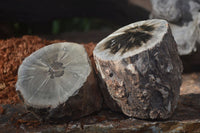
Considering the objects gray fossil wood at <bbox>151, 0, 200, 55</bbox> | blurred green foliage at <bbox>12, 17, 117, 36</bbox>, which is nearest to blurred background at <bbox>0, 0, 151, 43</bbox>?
blurred green foliage at <bbox>12, 17, 117, 36</bbox>

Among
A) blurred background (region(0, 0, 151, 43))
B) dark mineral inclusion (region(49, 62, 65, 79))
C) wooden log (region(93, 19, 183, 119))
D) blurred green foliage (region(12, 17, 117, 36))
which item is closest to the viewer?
wooden log (region(93, 19, 183, 119))

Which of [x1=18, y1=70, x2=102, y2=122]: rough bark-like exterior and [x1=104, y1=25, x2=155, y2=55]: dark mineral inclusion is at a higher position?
[x1=104, y1=25, x2=155, y2=55]: dark mineral inclusion

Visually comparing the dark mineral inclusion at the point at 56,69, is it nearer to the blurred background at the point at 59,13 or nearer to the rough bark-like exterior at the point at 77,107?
the rough bark-like exterior at the point at 77,107

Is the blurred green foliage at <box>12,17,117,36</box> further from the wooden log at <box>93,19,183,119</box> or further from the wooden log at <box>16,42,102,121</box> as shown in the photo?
the wooden log at <box>93,19,183,119</box>

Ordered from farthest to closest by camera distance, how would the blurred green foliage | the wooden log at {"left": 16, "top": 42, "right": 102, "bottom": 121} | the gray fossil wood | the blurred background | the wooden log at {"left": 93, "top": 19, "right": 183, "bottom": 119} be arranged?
the blurred green foliage → the blurred background → the gray fossil wood → the wooden log at {"left": 16, "top": 42, "right": 102, "bottom": 121} → the wooden log at {"left": 93, "top": 19, "right": 183, "bottom": 119}

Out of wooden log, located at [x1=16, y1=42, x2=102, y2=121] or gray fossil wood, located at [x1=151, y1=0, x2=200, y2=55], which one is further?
gray fossil wood, located at [x1=151, y1=0, x2=200, y2=55]

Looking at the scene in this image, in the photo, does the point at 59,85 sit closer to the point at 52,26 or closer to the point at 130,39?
the point at 130,39

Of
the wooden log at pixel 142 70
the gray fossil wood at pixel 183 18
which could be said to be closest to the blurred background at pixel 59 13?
the gray fossil wood at pixel 183 18

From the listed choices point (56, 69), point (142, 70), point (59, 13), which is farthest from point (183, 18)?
point (59, 13)
